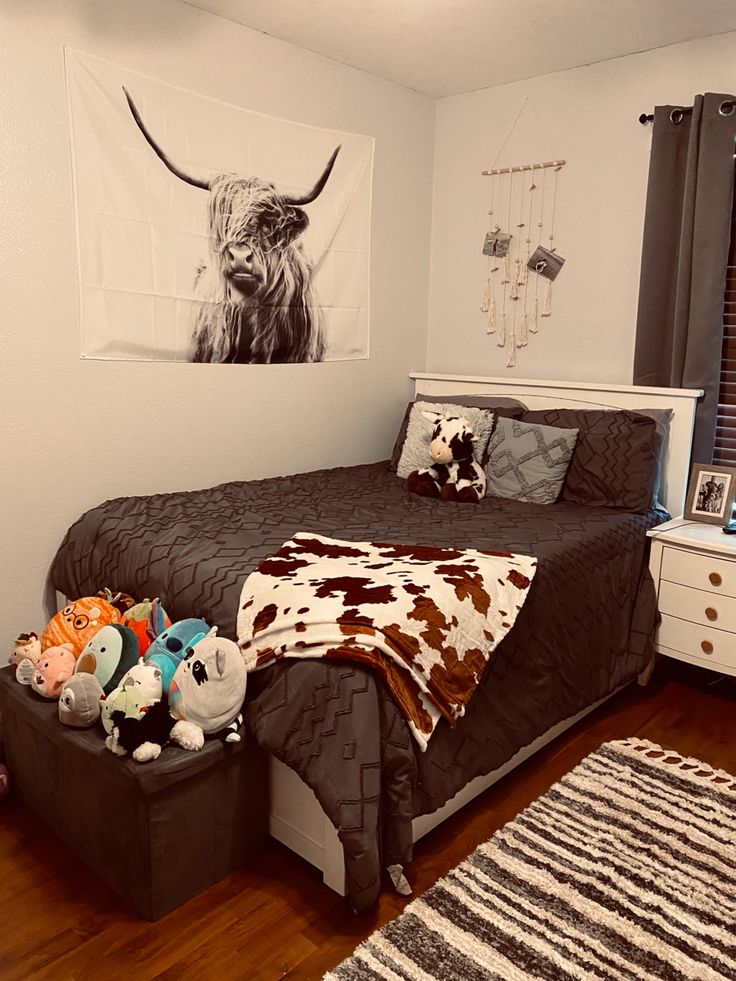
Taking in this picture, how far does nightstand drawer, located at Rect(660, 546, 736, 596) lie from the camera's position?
248 centimetres

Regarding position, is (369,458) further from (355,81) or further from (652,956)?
(652,956)

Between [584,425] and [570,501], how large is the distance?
31cm

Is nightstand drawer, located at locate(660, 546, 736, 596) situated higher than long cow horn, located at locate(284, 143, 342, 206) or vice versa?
long cow horn, located at locate(284, 143, 342, 206)

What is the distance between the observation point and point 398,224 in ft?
11.8

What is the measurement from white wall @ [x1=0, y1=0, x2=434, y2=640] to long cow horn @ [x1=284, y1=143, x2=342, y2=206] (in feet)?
0.49

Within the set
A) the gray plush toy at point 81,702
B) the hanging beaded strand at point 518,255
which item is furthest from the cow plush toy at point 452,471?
the gray plush toy at point 81,702

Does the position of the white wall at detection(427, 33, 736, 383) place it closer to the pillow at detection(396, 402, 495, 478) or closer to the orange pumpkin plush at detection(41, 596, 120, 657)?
the pillow at detection(396, 402, 495, 478)

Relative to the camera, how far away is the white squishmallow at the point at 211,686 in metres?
1.67

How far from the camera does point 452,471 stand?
9.62ft

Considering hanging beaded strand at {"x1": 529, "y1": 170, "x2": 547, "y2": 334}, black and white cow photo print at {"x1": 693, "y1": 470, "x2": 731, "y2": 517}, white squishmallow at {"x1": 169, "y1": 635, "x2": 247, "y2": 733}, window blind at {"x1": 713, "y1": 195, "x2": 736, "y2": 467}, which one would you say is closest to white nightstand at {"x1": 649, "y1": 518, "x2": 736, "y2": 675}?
black and white cow photo print at {"x1": 693, "y1": 470, "x2": 731, "y2": 517}

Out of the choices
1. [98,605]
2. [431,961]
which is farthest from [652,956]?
[98,605]

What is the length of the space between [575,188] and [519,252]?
0.36 metres

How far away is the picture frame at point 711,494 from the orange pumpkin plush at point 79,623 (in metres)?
2.09

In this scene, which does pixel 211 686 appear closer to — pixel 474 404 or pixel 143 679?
pixel 143 679
